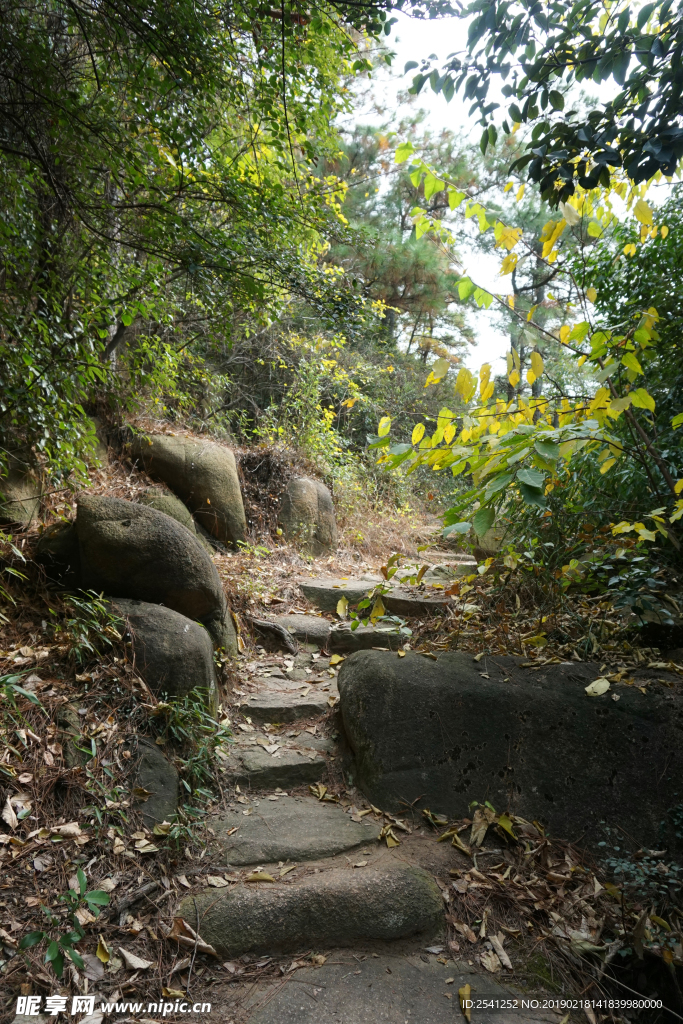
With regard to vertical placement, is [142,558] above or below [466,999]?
above

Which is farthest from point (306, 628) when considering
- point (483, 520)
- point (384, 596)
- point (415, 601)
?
point (483, 520)

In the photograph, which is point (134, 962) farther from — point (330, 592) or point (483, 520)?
point (330, 592)

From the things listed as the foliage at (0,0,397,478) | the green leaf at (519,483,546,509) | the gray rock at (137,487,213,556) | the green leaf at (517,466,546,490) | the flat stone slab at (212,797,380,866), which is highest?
the foliage at (0,0,397,478)

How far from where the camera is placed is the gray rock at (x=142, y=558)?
3.40 m

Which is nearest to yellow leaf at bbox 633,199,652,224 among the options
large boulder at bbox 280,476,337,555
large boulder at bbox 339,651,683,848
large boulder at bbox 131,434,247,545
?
large boulder at bbox 339,651,683,848

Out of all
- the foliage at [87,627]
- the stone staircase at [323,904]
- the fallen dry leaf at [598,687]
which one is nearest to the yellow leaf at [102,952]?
the stone staircase at [323,904]

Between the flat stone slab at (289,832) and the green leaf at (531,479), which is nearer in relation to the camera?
the green leaf at (531,479)

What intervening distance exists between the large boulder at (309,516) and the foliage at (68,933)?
5092 mm

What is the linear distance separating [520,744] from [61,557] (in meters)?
2.94

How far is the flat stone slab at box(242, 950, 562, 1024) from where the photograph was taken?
2.03 m

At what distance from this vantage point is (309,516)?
24.3ft

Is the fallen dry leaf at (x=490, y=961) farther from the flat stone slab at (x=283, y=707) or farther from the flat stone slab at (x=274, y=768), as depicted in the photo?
the flat stone slab at (x=283, y=707)

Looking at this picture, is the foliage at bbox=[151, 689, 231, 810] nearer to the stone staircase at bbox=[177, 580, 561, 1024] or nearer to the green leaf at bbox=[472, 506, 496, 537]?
the stone staircase at bbox=[177, 580, 561, 1024]

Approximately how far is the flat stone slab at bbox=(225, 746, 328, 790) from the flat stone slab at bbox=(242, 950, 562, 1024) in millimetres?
1014
